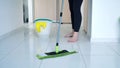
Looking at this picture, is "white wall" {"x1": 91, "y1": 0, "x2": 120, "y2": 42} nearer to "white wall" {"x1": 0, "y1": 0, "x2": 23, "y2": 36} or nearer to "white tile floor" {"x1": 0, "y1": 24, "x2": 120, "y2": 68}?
"white tile floor" {"x1": 0, "y1": 24, "x2": 120, "y2": 68}

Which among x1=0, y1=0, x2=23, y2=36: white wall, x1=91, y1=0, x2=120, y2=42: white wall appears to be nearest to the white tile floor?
x1=91, y1=0, x2=120, y2=42: white wall

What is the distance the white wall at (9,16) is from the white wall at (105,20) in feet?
3.96

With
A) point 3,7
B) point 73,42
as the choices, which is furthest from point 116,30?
point 3,7

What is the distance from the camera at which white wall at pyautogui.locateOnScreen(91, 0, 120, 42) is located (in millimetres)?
2037

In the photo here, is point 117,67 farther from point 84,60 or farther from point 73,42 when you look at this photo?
point 73,42

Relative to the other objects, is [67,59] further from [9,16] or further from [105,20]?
[9,16]

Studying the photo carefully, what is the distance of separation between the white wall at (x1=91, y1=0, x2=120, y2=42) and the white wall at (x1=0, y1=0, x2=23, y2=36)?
1.21 metres

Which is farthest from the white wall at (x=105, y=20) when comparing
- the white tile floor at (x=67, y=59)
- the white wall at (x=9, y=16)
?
the white wall at (x=9, y=16)

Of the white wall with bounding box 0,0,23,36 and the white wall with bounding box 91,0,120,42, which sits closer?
the white wall with bounding box 91,0,120,42

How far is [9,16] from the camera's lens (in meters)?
2.59

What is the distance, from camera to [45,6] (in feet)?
15.7

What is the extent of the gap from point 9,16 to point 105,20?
4.73 feet

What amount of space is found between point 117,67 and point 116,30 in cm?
93

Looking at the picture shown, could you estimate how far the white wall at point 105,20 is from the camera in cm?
204
